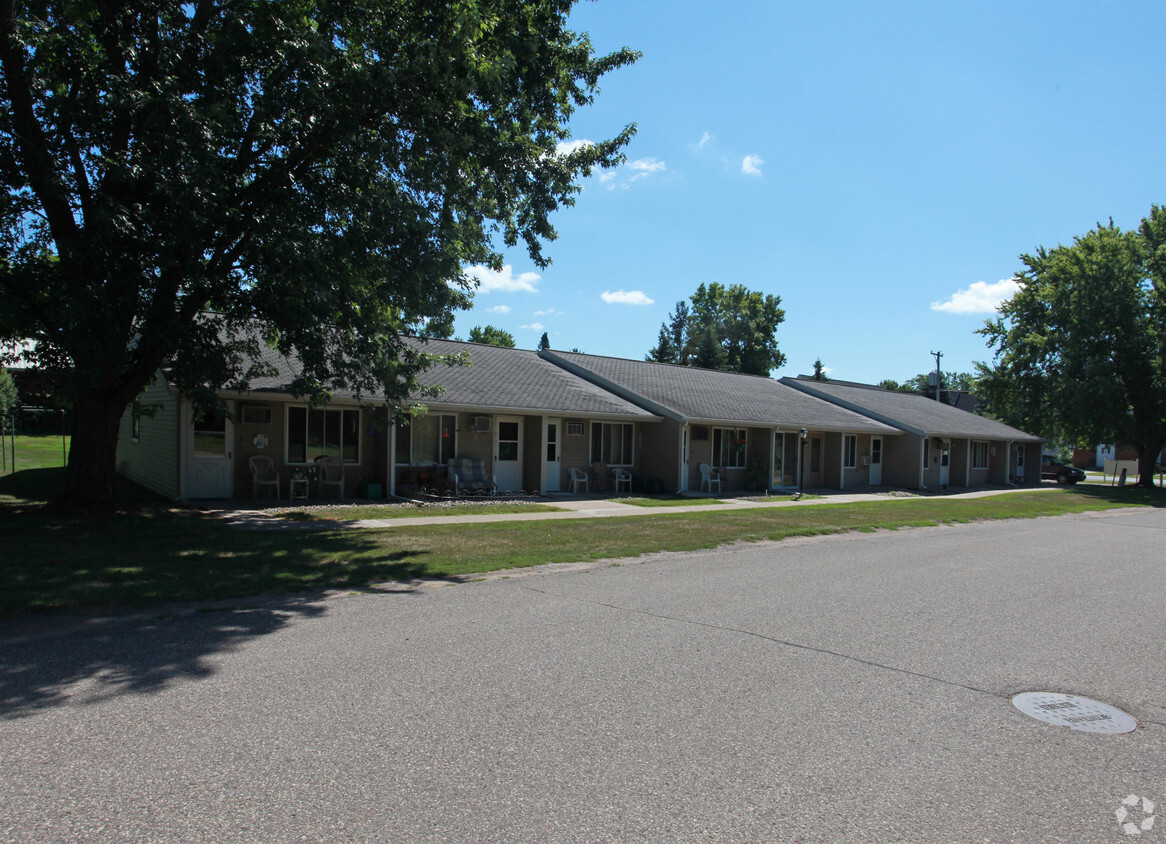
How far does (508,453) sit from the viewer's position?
72.1 ft

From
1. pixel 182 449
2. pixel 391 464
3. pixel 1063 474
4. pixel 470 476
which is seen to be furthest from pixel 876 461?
pixel 182 449

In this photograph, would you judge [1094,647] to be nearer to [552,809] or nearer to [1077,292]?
[552,809]

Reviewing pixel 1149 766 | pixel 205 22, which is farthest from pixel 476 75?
pixel 1149 766

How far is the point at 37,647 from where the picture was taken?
6.08 m

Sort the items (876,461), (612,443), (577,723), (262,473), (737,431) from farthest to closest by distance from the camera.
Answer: (876,461) → (737,431) → (612,443) → (262,473) → (577,723)

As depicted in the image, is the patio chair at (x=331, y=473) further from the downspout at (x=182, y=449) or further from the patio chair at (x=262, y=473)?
the downspout at (x=182, y=449)

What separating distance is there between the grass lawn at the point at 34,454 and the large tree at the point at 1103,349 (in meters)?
43.7

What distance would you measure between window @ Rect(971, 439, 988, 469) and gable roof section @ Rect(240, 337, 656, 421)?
21.4 metres

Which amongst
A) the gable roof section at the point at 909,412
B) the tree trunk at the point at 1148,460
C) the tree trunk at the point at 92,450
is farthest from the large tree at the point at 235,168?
the tree trunk at the point at 1148,460

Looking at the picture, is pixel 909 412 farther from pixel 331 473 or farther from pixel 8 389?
pixel 8 389

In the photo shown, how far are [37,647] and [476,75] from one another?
32.0 feet

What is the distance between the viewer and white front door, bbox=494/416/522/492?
2162 centimetres

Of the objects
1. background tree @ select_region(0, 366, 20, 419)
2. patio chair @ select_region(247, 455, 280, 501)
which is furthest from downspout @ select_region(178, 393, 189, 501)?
background tree @ select_region(0, 366, 20, 419)

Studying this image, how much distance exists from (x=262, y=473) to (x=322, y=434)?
1681 millimetres
